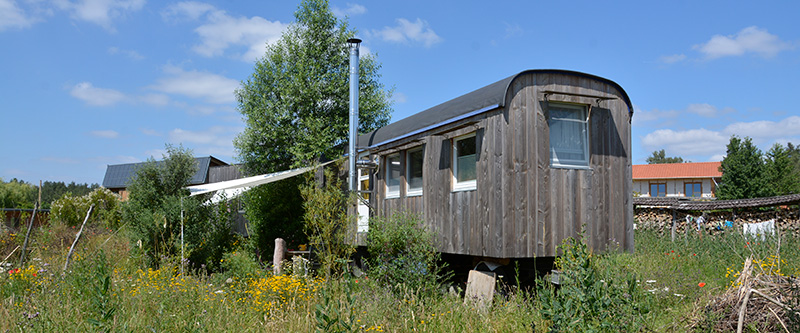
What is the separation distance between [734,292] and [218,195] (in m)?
9.22

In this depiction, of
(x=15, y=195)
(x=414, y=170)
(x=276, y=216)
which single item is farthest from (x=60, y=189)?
(x=414, y=170)

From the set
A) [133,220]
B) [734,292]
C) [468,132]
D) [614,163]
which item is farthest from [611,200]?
[133,220]

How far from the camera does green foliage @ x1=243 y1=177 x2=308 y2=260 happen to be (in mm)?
12289

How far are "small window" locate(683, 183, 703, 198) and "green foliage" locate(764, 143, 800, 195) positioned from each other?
13.8 metres

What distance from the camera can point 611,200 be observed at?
771 cm

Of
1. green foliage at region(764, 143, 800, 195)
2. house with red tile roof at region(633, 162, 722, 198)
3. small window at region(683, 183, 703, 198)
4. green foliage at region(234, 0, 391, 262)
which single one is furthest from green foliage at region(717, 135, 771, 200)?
green foliage at region(234, 0, 391, 262)

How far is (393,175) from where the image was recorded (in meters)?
10.4

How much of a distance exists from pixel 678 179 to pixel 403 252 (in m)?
40.4

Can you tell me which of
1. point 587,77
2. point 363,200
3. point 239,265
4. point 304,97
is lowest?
point 239,265

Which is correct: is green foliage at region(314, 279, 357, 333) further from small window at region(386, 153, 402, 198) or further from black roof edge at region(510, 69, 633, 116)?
small window at region(386, 153, 402, 198)

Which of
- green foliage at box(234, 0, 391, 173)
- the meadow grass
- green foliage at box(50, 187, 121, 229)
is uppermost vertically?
green foliage at box(234, 0, 391, 173)

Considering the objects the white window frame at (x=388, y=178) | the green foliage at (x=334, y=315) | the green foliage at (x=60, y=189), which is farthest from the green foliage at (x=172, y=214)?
the green foliage at (x=60, y=189)

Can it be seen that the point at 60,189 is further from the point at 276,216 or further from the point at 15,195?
the point at 276,216

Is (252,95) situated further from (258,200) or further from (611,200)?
(611,200)
